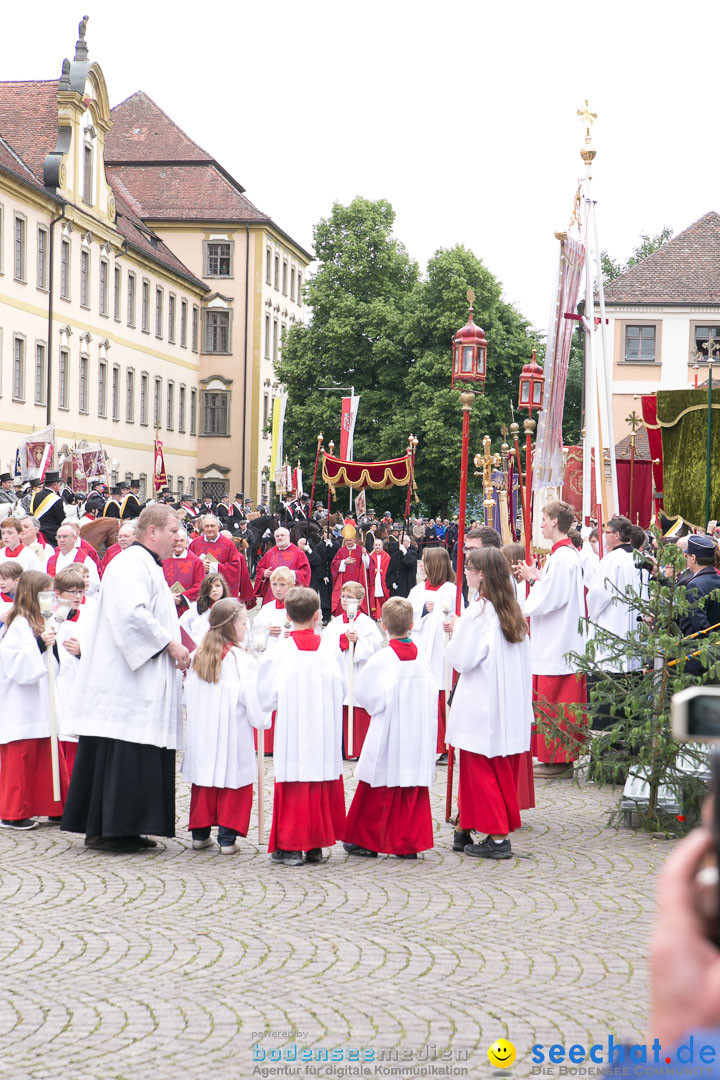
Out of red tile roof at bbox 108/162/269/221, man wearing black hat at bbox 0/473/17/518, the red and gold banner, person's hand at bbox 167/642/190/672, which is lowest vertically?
person's hand at bbox 167/642/190/672

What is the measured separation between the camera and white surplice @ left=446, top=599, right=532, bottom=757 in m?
7.46

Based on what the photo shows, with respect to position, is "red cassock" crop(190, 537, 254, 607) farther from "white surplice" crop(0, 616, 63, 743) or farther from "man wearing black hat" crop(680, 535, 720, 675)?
"man wearing black hat" crop(680, 535, 720, 675)

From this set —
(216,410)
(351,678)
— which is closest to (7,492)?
(351,678)

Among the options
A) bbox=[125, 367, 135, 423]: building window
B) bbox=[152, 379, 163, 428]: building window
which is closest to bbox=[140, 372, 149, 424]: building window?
bbox=[152, 379, 163, 428]: building window

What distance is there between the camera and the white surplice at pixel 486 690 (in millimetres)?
7457

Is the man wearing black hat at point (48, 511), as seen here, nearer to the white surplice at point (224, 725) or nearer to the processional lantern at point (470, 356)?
the processional lantern at point (470, 356)

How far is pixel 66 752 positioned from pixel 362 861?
228cm

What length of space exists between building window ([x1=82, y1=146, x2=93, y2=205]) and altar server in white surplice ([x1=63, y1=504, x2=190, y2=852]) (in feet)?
129

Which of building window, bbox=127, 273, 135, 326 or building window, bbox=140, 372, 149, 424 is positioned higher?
building window, bbox=127, 273, 135, 326

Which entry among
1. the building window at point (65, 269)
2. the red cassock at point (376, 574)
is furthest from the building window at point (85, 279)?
the red cassock at point (376, 574)

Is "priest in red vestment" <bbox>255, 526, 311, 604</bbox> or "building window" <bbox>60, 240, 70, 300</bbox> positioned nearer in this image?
"priest in red vestment" <bbox>255, 526, 311, 604</bbox>

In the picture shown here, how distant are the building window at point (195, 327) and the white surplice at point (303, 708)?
54.8 m

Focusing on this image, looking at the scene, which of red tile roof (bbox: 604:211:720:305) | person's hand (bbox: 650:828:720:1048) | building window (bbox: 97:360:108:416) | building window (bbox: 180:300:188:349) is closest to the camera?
person's hand (bbox: 650:828:720:1048)

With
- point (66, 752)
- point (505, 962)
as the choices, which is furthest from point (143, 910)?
point (66, 752)
